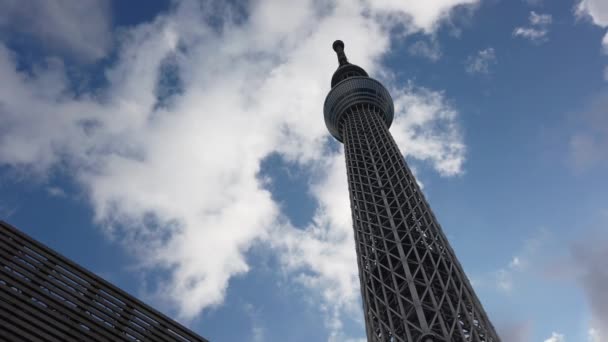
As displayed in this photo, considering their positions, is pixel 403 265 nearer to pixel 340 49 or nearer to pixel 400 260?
pixel 400 260

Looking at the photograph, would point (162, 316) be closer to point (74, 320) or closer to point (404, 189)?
point (74, 320)

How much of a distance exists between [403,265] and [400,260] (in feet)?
2.88

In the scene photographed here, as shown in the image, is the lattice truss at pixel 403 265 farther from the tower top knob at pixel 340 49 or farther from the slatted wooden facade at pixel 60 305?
the tower top knob at pixel 340 49

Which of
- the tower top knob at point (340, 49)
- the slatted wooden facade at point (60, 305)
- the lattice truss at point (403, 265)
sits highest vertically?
the tower top knob at point (340, 49)

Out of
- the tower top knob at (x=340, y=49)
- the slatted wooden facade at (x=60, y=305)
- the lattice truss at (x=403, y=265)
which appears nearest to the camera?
the slatted wooden facade at (x=60, y=305)

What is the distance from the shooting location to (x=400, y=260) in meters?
36.8

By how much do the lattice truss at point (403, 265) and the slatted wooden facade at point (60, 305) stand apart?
15.1 m

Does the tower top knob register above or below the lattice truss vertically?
above

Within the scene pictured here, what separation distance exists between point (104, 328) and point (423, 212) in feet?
100

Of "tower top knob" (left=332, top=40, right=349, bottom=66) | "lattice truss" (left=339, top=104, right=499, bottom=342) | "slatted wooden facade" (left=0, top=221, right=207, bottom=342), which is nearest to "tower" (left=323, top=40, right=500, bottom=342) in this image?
"lattice truss" (left=339, top=104, right=499, bottom=342)

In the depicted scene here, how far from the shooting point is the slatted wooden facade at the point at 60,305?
19188 millimetres

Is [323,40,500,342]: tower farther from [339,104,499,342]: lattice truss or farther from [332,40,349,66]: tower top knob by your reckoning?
[332,40,349,66]: tower top knob

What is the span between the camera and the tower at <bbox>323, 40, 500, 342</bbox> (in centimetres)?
3081

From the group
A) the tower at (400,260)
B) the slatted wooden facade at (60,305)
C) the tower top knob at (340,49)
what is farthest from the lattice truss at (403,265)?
the tower top knob at (340,49)
